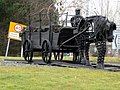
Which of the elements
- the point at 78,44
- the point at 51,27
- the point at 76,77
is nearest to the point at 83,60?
the point at 78,44

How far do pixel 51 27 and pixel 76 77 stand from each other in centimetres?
633

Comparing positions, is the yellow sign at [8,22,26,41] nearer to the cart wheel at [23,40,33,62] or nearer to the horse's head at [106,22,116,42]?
the cart wheel at [23,40,33,62]

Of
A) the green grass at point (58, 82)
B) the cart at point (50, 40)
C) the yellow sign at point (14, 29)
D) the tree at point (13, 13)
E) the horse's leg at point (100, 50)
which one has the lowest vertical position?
the green grass at point (58, 82)

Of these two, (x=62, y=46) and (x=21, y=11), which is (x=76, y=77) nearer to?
(x=62, y=46)

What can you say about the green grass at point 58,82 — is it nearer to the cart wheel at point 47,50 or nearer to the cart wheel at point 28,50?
the cart wheel at point 47,50

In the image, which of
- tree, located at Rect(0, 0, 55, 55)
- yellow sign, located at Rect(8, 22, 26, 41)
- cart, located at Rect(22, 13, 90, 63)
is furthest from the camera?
tree, located at Rect(0, 0, 55, 55)

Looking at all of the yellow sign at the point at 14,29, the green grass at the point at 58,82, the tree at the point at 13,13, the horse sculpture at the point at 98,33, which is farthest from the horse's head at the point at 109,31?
the tree at the point at 13,13

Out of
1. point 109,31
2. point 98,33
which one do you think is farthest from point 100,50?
point 109,31

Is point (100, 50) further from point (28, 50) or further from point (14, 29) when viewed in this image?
point (14, 29)

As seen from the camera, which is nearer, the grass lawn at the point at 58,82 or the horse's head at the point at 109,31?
the grass lawn at the point at 58,82

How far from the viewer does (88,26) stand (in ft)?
46.4

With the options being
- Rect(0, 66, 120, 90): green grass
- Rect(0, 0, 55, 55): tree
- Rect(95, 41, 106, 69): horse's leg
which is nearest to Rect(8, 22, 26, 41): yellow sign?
Rect(0, 0, 55, 55): tree

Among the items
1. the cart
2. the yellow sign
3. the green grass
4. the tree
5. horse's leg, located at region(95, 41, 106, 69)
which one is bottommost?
the green grass

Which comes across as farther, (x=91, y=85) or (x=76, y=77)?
(x=76, y=77)
